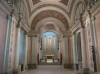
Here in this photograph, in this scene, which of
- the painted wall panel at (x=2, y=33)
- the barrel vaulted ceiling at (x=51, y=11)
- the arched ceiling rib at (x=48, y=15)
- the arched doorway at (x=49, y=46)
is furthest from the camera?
the arched doorway at (x=49, y=46)

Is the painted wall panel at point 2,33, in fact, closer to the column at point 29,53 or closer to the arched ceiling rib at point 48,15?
the column at point 29,53

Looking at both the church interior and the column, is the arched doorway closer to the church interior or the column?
the church interior

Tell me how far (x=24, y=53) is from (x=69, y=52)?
455cm

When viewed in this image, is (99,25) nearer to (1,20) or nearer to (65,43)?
(1,20)

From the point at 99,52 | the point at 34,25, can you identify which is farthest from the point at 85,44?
the point at 34,25

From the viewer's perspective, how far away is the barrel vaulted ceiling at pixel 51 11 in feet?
33.0

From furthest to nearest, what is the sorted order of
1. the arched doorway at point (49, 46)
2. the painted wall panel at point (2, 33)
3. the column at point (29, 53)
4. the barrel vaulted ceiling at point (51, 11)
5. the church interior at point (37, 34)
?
the arched doorway at point (49, 46) < the column at point (29, 53) < the barrel vaulted ceiling at point (51, 11) < the church interior at point (37, 34) < the painted wall panel at point (2, 33)

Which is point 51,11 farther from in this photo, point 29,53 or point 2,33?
point 2,33

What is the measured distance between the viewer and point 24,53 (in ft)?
29.7

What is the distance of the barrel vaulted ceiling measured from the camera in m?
10.1

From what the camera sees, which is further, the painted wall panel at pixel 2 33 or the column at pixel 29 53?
the column at pixel 29 53

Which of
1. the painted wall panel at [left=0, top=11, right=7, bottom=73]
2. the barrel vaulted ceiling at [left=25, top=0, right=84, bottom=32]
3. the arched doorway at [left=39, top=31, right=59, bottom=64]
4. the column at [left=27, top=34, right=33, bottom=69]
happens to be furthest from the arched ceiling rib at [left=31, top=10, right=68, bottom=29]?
the arched doorway at [left=39, top=31, right=59, bottom=64]

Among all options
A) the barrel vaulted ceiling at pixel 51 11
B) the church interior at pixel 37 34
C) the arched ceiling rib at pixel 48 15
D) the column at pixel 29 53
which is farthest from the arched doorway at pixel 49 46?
the column at pixel 29 53

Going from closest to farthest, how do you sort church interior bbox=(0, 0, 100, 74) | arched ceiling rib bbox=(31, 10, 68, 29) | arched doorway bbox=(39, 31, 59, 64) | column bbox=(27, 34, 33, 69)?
church interior bbox=(0, 0, 100, 74), column bbox=(27, 34, 33, 69), arched ceiling rib bbox=(31, 10, 68, 29), arched doorway bbox=(39, 31, 59, 64)
